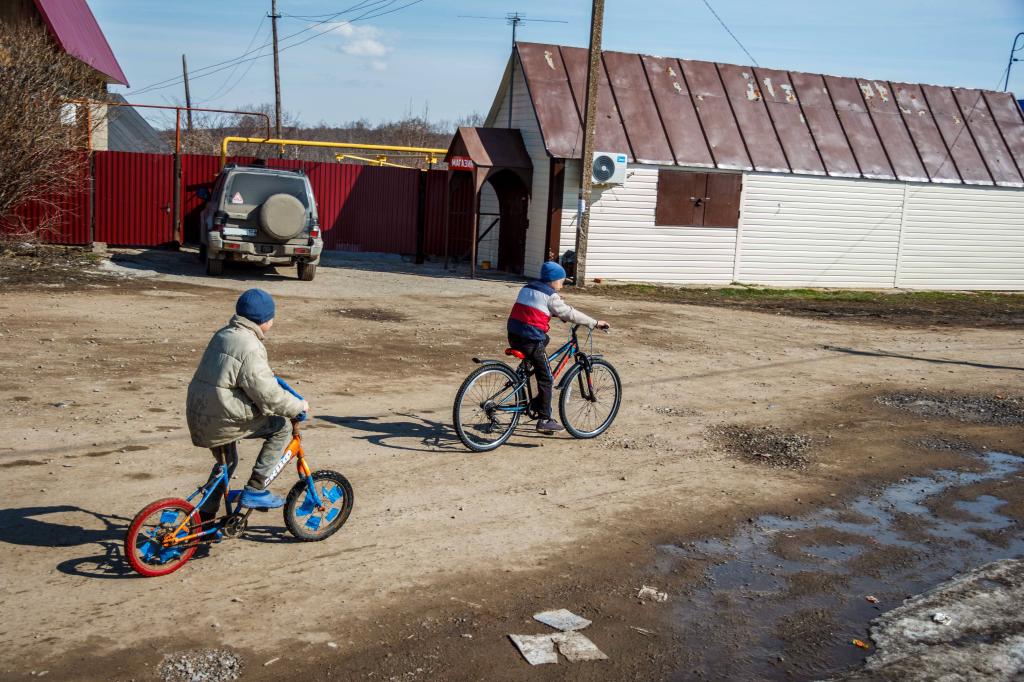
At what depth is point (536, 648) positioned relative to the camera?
4.60 meters

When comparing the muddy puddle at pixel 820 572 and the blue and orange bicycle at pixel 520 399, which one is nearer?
the muddy puddle at pixel 820 572

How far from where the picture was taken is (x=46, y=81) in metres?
17.7

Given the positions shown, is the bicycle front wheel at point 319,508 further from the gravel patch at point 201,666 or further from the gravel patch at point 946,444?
the gravel patch at point 946,444

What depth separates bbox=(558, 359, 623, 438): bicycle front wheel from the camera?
332 inches

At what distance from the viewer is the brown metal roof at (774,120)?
21656 mm

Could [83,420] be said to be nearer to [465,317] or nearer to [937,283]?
[465,317]

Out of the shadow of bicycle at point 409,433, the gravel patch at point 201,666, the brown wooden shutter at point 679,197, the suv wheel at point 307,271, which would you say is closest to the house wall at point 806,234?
the brown wooden shutter at point 679,197

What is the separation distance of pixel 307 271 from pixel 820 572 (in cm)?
1394

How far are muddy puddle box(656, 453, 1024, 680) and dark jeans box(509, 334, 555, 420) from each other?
225 centimetres

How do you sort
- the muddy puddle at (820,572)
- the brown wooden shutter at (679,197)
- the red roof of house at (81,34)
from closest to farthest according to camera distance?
the muddy puddle at (820,572)
the red roof of house at (81,34)
the brown wooden shutter at (679,197)

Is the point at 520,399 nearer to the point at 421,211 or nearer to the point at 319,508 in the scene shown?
the point at 319,508

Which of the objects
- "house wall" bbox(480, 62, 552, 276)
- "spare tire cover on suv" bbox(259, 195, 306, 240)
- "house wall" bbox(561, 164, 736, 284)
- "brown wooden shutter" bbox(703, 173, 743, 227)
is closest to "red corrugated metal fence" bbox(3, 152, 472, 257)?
"house wall" bbox(480, 62, 552, 276)

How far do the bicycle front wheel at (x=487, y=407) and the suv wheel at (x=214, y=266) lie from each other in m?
11.6

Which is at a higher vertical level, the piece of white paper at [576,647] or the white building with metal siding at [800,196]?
the white building with metal siding at [800,196]
